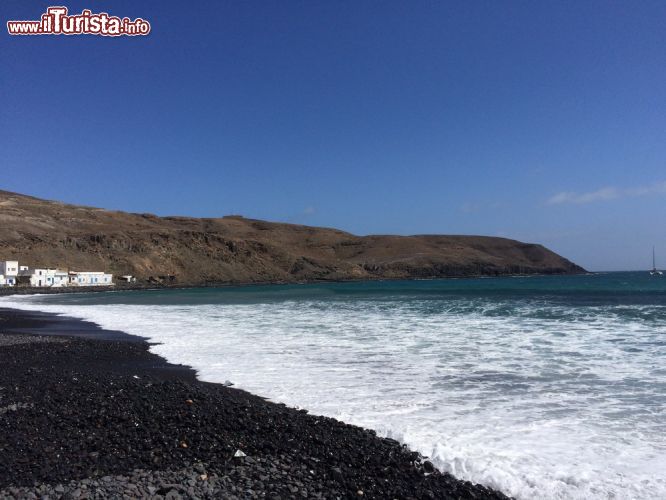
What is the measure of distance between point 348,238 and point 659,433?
149680 millimetres

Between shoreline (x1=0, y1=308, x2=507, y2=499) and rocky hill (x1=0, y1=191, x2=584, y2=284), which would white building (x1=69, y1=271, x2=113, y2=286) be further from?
shoreline (x1=0, y1=308, x2=507, y2=499)

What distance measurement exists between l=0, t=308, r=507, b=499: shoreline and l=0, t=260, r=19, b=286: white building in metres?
65.3

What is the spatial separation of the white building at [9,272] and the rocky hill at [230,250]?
691 cm

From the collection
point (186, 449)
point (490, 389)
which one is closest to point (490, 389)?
point (490, 389)

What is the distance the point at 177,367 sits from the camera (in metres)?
9.48

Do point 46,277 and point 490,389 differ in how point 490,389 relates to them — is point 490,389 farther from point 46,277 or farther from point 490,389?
point 46,277

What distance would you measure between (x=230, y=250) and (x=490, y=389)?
316 ft

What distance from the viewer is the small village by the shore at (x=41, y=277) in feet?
206

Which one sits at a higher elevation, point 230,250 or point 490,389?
point 230,250

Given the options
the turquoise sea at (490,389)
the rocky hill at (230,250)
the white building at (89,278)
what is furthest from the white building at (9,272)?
the turquoise sea at (490,389)

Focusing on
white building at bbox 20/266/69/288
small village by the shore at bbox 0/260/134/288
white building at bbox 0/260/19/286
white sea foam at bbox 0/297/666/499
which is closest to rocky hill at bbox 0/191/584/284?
small village by the shore at bbox 0/260/134/288

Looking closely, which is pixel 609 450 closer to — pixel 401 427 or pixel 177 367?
pixel 401 427

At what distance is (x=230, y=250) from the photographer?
100938 mm

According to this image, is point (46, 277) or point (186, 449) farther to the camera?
point (46, 277)
